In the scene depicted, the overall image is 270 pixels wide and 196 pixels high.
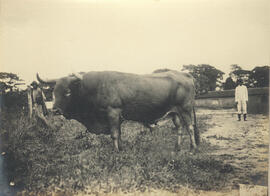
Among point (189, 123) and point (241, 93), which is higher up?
point (241, 93)

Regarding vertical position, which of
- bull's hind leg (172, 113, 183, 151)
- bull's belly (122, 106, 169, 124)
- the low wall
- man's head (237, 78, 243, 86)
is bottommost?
bull's hind leg (172, 113, 183, 151)

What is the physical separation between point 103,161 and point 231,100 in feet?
4.51

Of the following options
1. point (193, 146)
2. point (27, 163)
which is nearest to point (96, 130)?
point (27, 163)

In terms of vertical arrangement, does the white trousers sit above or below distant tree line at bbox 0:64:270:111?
below

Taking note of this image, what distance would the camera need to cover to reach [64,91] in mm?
2684

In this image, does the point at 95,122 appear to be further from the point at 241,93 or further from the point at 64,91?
the point at 241,93

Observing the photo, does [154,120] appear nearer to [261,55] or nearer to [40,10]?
[261,55]

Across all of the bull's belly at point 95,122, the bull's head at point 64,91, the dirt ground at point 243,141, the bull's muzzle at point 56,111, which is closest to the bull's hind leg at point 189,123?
the dirt ground at point 243,141

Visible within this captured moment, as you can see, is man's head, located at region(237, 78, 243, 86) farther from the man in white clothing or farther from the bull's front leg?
the bull's front leg

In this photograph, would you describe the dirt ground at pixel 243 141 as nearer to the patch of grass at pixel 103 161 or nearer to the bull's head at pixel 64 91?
the patch of grass at pixel 103 161

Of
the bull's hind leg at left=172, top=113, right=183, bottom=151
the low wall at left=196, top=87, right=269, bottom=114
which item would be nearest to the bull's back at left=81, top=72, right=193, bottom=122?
the bull's hind leg at left=172, top=113, right=183, bottom=151

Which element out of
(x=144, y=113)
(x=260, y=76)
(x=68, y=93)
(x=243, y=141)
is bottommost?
(x=243, y=141)

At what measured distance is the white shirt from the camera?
2.62 m

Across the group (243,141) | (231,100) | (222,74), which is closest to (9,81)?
(222,74)
